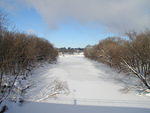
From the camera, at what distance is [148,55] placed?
8.53 metres

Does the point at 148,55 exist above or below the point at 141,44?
below

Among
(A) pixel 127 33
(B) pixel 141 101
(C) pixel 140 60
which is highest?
(A) pixel 127 33

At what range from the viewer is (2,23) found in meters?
8.94

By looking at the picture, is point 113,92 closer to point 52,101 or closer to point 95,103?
point 95,103

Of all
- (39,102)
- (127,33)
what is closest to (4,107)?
(39,102)

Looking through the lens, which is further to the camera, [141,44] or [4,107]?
[141,44]

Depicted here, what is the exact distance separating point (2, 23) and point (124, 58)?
10.3 metres

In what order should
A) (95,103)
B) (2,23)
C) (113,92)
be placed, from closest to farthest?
(95,103)
(113,92)
(2,23)


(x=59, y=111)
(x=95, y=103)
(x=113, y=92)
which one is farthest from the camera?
(x=113, y=92)

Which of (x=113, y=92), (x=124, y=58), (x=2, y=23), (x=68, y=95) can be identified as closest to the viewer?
(x=68, y=95)

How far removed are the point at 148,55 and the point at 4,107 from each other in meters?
9.31

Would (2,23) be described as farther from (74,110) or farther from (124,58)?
(124,58)

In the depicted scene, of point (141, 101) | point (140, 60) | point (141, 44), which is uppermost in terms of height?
point (141, 44)

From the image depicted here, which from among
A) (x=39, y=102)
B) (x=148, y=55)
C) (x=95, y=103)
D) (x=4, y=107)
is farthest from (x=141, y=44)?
(x=4, y=107)
